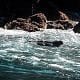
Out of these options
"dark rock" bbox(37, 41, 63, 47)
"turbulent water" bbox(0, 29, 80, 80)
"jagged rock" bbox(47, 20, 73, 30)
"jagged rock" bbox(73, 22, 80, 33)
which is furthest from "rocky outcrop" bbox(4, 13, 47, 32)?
"dark rock" bbox(37, 41, 63, 47)

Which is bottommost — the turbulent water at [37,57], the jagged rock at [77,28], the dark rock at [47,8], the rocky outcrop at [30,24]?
the turbulent water at [37,57]

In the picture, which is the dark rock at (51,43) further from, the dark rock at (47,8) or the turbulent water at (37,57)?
the dark rock at (47,8)

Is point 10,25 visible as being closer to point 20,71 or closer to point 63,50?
point 63,50

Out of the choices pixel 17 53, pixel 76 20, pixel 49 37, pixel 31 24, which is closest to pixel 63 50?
pixel 17 53

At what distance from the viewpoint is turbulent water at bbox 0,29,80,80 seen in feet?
46.4

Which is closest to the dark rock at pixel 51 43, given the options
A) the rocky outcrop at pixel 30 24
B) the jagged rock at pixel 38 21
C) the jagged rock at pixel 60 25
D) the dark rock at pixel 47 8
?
the rocky outcrop at pixel 30 24

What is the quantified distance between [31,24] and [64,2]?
9.46 meters

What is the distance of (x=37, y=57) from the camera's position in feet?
58.2

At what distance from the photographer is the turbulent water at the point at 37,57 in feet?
46.4

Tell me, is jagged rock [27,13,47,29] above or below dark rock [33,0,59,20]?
below

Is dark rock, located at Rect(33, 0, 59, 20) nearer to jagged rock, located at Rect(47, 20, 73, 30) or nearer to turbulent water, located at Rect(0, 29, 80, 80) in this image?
jagged rock, located at Rect(47, 20, 73, 30)

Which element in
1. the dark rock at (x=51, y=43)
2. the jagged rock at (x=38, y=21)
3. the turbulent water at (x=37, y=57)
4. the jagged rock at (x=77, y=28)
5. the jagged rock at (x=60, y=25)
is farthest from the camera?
the jagged rock at (x=60, y=25)

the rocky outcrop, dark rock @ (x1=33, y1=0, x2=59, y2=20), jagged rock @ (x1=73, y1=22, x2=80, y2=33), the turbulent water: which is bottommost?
the turbulent water

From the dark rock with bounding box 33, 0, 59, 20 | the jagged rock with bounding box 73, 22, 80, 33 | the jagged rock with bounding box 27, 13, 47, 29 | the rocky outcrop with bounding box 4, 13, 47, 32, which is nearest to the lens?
the rocky outcrop with bounding box 4, 13, 47, 32
